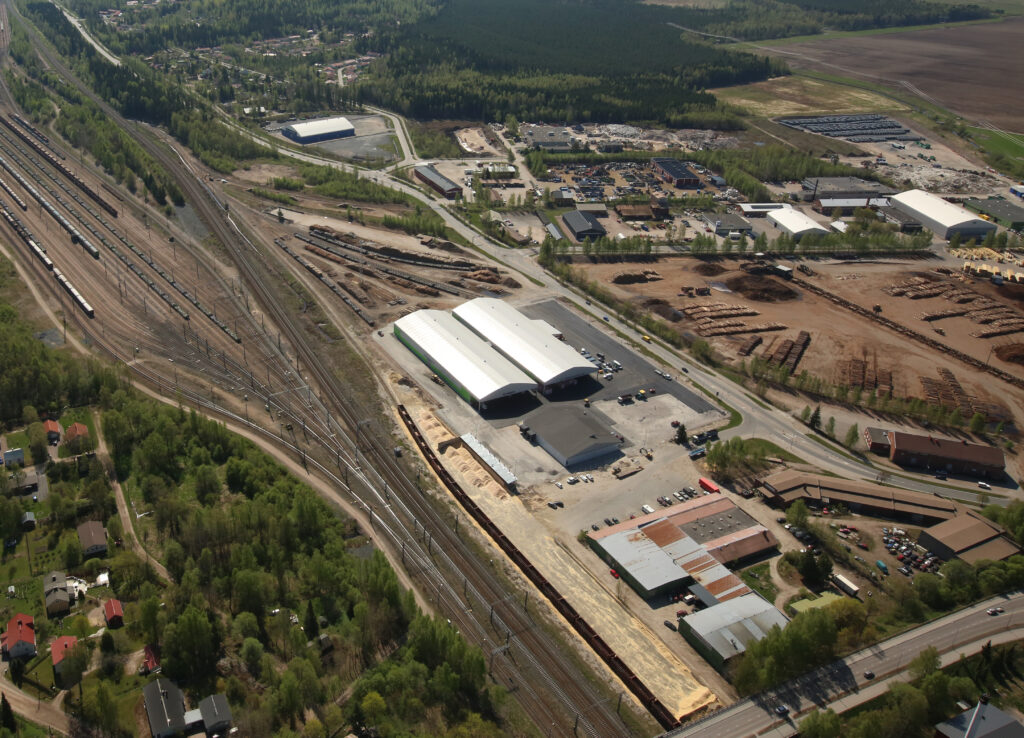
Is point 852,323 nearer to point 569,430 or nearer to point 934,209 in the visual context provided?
point 569,430

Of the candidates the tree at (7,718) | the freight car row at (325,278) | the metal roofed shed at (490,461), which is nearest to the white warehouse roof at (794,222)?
the freight car row at (325,278)

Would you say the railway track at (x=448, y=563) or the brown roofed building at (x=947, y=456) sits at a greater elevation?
the railway track at (x=448, y=563)

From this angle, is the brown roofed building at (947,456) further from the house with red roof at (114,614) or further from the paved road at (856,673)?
the house with red roof at (114,614)

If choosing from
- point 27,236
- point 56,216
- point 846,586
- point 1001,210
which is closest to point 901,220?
point 1001,210

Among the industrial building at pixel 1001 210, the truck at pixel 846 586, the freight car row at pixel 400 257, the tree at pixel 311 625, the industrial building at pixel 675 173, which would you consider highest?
the industrial building at pixel 675 173

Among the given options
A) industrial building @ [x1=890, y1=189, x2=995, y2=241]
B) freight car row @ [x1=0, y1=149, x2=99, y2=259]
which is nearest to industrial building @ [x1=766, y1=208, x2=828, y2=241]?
industrial building @ [x1=890, y1=189, x2=995, y2=241]

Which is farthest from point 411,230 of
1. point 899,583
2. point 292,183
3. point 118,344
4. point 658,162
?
point 899,583

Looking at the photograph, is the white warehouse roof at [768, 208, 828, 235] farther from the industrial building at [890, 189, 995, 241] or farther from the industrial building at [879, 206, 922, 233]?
the industrial building at [890, 189, 995, 241]

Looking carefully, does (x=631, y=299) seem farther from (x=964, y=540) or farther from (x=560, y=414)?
(x=964, y=540)
